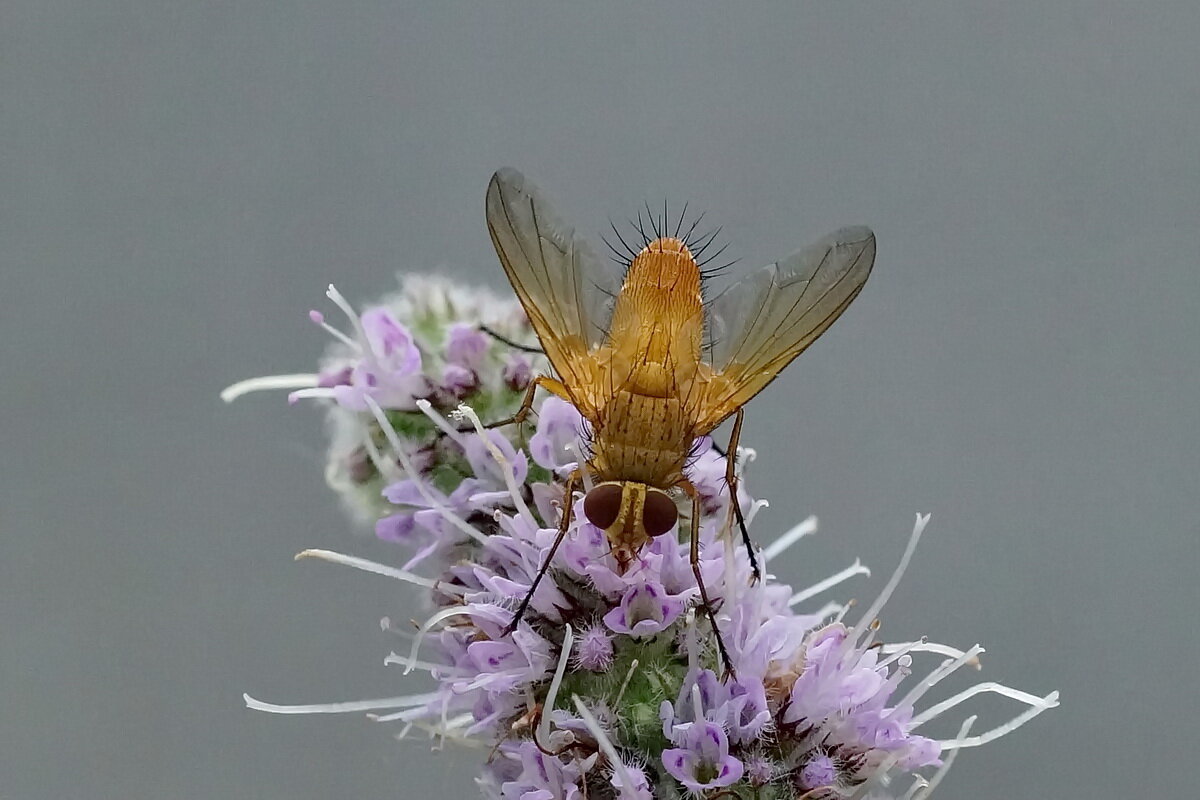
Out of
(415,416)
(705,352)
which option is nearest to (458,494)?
(415,416)

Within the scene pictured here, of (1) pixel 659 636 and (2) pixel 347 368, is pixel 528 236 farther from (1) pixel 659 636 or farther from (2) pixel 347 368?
(1) pixel 659 636

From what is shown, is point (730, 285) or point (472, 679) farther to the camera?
point (730, 285)

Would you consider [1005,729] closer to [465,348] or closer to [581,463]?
[581,463]

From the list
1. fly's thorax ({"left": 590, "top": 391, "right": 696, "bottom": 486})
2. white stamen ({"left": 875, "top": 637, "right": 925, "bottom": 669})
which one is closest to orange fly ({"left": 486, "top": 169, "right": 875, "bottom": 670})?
fly's thorax ({"left": 590, "top": 391, "right": 696, "bottom": 486})

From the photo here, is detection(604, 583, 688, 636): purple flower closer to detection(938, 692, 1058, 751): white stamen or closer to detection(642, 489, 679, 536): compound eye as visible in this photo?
detection(642, 489, 679, 536): compound eye

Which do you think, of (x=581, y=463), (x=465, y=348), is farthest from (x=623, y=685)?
(x=465, y=348)
